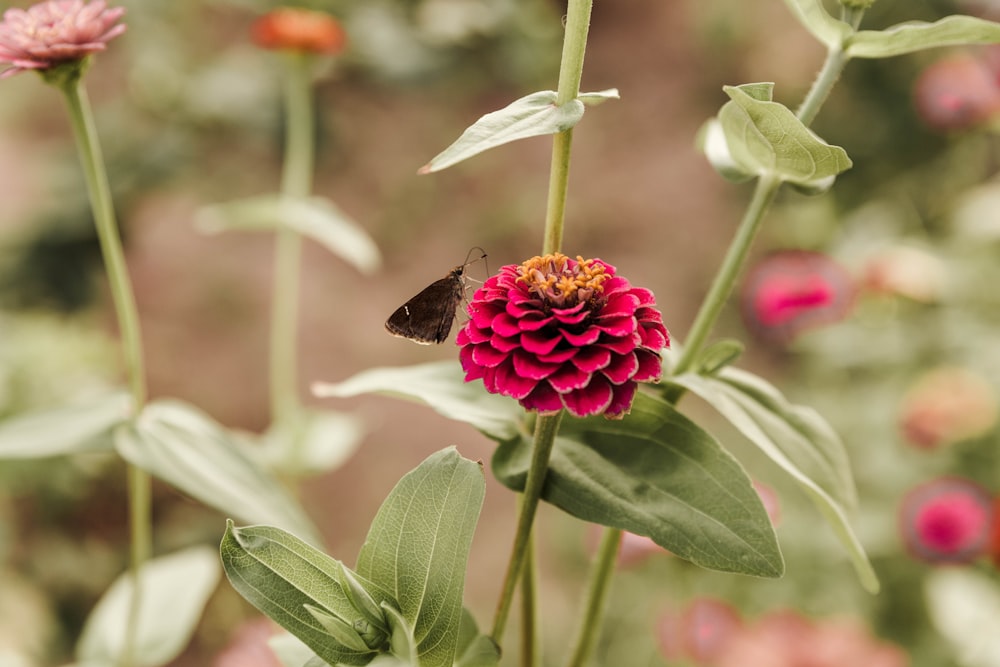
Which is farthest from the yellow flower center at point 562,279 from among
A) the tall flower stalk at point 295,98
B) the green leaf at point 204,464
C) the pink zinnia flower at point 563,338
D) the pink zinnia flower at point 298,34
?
the pink zinnia flower at point 298,34

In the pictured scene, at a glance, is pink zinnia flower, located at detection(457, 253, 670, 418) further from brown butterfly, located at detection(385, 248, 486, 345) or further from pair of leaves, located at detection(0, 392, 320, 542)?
pair of leaves, located at detection(0, 392, 320, 542)

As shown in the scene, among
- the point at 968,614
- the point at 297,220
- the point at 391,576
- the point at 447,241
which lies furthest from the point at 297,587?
the point at 447,241

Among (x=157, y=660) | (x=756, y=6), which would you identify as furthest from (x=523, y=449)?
(x=756, y=6)

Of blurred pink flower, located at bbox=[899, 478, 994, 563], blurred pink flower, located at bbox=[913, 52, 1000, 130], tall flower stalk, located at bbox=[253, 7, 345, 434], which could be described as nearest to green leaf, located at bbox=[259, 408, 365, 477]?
tall flower stalk, located at bbox=[253, 7, 345, 434]

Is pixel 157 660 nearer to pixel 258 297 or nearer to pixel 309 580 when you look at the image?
pixel 309 580

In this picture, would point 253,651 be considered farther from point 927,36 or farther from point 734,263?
point 927,36
